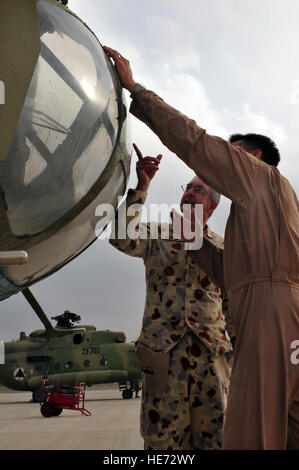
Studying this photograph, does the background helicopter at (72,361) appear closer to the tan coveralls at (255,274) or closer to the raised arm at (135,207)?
the raised arm at (135,207)

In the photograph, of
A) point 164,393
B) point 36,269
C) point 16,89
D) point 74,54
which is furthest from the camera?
point 164,393

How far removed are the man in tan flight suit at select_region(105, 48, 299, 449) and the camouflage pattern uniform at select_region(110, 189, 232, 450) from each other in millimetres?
604

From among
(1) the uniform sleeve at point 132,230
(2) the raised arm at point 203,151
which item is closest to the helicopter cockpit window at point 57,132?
(2) the raised arm at point 203,151

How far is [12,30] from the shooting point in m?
1.02

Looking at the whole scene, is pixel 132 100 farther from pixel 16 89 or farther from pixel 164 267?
pixel 164 267

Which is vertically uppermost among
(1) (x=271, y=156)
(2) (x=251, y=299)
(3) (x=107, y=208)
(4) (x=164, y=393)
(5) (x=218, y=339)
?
(1) (x=271, y=156)

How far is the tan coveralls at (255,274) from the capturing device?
1.33 metres

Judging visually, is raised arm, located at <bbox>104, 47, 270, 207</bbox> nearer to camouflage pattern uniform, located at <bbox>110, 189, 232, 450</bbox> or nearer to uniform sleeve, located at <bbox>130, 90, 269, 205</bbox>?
uniform sleeve, located at <bbox>130, 90, 269, 205</bbox>

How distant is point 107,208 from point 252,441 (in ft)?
2.42

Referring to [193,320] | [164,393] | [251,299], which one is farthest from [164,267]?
[251,299]

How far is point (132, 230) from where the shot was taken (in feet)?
7.20

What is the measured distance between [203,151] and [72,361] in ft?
52.0

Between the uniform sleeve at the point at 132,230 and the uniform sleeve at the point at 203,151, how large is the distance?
365 millimetres

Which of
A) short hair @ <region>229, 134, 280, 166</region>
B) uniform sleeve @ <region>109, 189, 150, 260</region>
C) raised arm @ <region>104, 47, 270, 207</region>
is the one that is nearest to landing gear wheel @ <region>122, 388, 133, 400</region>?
uniform sleeve @ <region>109, 189, 150, 260</region>
